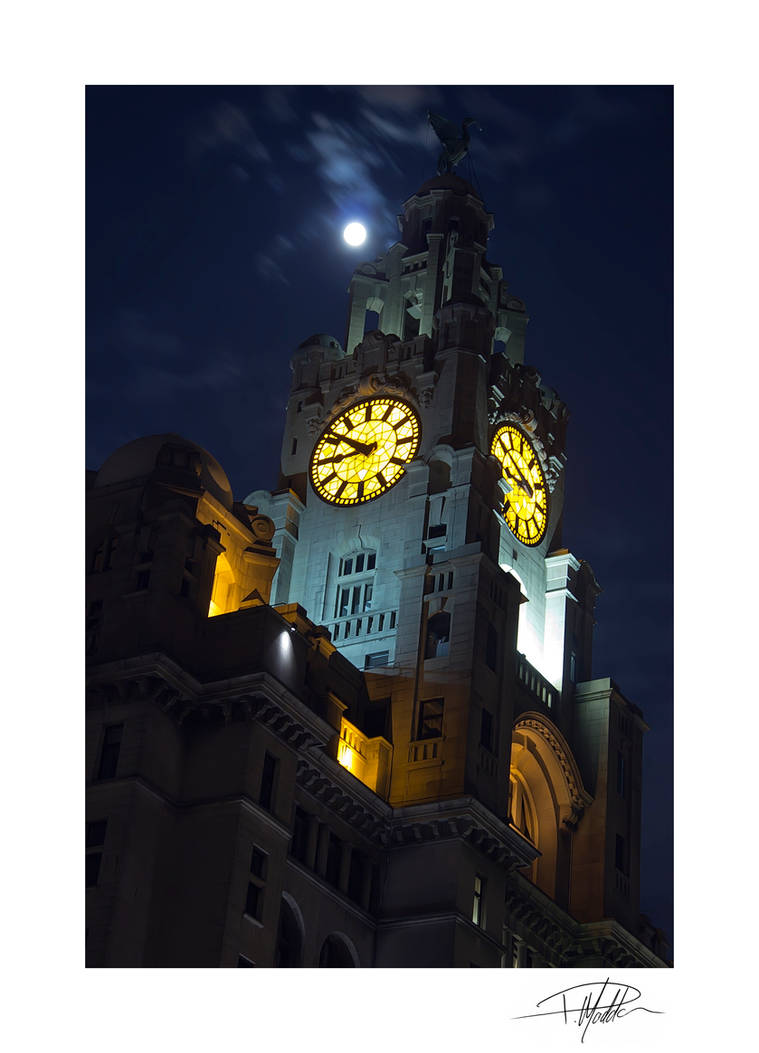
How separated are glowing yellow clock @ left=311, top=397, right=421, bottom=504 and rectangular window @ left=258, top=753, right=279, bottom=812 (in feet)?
73.2

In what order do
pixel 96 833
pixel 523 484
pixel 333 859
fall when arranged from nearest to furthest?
1. pixel 96 833
2. pixel 333 859
3. pixel 523 484

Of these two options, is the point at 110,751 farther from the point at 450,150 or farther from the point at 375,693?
the point at 450,150

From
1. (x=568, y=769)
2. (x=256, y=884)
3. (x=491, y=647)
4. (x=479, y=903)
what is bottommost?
(x=256, y=884)

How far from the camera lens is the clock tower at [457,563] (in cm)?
7319

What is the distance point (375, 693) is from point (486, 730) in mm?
5018

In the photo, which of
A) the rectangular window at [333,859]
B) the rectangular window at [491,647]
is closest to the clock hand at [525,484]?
the rectangular window at [491,647]

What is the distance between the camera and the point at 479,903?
6912cm

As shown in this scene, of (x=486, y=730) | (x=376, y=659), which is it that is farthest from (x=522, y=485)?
(x=486, y=730)

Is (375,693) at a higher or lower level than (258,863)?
higher

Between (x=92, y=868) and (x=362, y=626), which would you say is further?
(x=362, y=626)

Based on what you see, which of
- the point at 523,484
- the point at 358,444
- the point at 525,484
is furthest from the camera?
the point at 525,484
